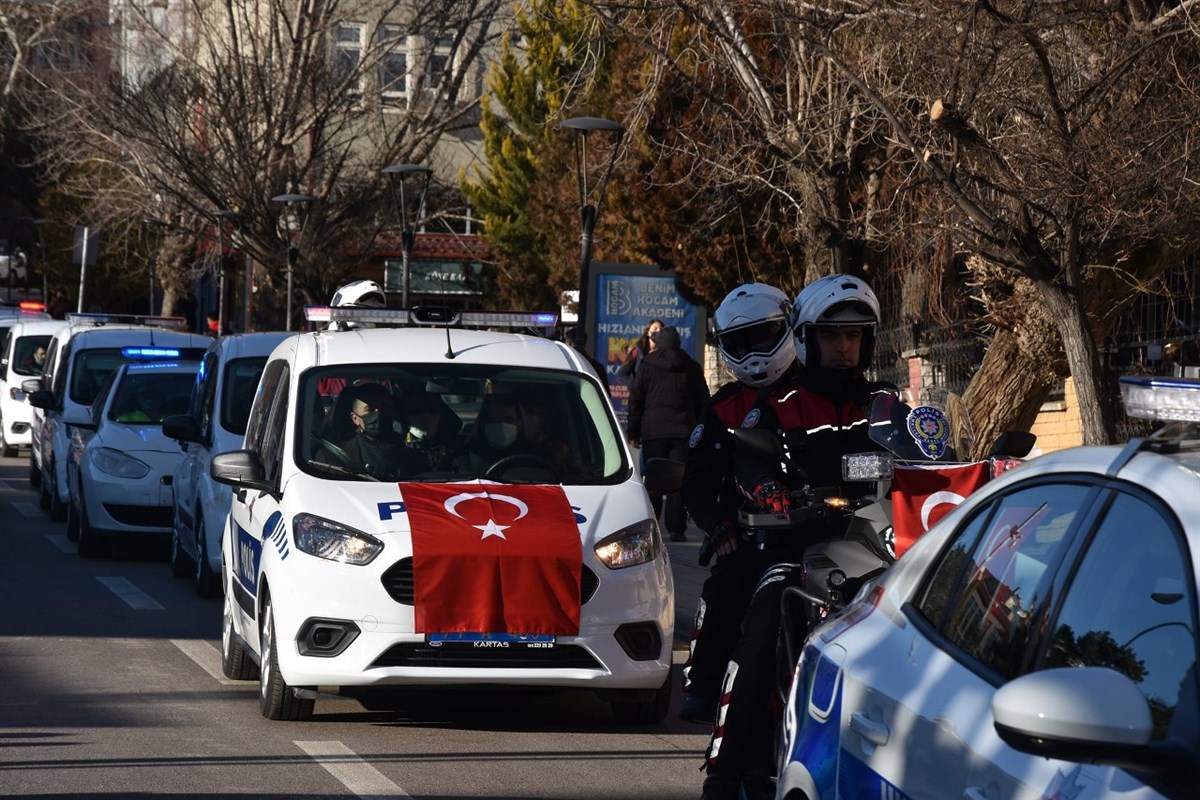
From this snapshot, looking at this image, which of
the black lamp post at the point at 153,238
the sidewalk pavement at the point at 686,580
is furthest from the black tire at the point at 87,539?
the black lamp post at the point at 153,238

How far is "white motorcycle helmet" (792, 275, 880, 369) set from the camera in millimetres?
6277

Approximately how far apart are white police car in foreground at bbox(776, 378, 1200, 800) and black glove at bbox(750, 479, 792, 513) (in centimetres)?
138

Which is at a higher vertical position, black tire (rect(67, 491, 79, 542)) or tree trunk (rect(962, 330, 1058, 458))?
tree trunk (rect(962, 330, 1058, 458))

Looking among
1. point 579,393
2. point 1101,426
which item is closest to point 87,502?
point 579,393

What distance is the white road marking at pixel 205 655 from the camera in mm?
10055

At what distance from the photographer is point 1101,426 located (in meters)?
10.7

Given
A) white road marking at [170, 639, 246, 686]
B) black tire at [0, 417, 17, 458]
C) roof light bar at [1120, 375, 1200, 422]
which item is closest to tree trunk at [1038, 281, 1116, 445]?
white road marking at [170, 639, 246, 686]

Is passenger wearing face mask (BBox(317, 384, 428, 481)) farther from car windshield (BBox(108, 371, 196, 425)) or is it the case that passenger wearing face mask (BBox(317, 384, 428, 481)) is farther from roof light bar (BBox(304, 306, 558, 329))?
car windshield (BBox(108, 371, 196, 425))

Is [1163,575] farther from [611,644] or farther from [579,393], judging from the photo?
[579,393]

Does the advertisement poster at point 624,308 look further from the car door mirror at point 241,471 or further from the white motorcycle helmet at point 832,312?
the white motorcycle helmet at point 832,312

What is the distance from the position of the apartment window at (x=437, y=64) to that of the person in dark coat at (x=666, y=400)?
79.6ft

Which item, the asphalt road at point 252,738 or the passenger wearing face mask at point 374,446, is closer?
the asphalt road at point 252,738

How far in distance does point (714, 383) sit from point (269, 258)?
9.24 metres

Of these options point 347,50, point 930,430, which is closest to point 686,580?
point 930,430
